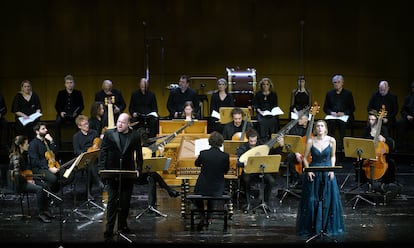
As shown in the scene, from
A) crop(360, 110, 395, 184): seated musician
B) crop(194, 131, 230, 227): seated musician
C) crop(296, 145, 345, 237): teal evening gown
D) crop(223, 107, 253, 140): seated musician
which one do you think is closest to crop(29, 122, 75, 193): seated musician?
crop(194, 131, 230, 227): seated musician

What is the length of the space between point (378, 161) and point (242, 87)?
3.78 metres

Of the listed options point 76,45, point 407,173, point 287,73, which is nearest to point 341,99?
point 407,173

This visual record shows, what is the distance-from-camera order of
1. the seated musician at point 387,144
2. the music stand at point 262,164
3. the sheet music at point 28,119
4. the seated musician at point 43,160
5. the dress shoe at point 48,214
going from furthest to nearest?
the sheet music at point 28,119 → the seated musician at point 387,144 → the seated musician at point 43,160 → the dress shoe at point 48,214 → the music stand at point 262,164

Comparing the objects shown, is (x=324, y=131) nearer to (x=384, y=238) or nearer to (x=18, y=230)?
(x=384, y=238)

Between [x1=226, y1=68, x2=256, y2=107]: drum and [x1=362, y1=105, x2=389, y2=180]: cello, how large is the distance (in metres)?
3.46

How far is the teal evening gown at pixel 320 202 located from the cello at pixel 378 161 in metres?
1.79

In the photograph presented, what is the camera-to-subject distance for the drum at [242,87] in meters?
13.0

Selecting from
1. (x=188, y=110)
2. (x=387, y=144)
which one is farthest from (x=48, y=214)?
(x=387, y=144)

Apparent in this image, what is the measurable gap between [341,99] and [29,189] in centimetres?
620

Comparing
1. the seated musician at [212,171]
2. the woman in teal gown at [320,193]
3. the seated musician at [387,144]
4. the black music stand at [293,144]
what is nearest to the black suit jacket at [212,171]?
the seated musician at [212,171]

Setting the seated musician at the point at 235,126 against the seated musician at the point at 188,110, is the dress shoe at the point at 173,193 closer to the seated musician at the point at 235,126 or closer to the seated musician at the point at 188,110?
the seated musician at the point at 235,126

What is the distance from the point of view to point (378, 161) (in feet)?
32.7

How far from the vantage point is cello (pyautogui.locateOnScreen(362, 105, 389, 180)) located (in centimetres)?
988

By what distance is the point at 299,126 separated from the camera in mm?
10883
